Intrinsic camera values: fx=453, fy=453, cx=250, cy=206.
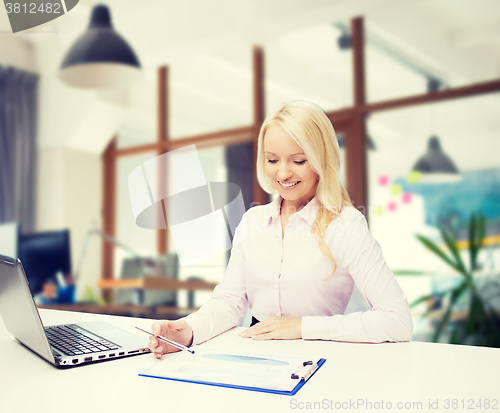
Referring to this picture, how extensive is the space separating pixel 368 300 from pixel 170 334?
1.62 feet

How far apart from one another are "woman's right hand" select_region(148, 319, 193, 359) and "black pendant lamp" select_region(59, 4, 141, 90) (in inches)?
78.1

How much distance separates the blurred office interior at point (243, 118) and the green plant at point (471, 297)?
89 mm

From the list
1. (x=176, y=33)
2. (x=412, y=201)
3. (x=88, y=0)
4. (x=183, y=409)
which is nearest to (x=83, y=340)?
(x=183, y=409)

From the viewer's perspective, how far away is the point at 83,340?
37.5 inches

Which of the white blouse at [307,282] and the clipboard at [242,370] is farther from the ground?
the white blouse at [307,282]

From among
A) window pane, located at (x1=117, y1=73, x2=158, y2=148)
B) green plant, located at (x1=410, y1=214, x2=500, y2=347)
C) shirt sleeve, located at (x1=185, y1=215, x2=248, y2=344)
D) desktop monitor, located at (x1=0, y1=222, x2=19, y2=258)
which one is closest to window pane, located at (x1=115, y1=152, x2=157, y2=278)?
window pane, located at (x1=117, y1=73, x2=158, y2=148)

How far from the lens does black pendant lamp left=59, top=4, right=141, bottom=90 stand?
8.30ft

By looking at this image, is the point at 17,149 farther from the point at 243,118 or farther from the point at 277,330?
the point at 277,330

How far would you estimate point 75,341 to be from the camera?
3.10 ft

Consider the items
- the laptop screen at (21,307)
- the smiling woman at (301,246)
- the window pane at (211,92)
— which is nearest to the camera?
the laptop screen at (21,307)

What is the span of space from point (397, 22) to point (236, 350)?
10.1 feet

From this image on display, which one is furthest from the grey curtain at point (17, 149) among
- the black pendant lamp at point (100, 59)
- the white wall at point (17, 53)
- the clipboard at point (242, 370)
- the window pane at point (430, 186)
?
the clipboard at point (242, 370)

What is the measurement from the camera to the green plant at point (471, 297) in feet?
8.56

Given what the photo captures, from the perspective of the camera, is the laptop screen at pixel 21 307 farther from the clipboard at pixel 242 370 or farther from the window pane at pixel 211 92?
the window pane at pixel 211 92
